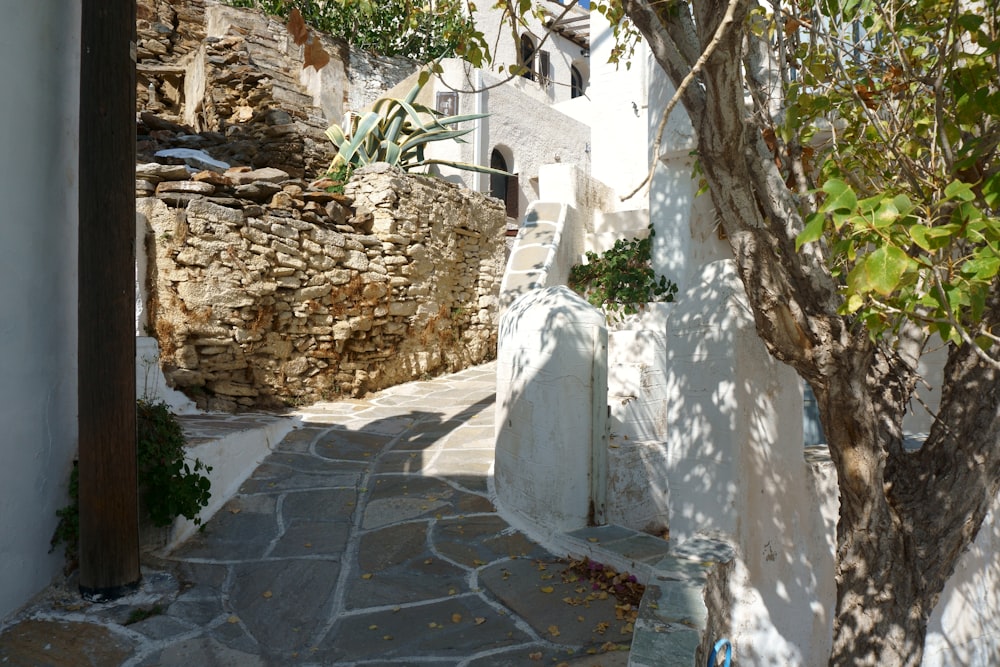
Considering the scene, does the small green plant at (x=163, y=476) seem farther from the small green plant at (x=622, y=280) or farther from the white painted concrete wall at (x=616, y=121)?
the white painted concrete wall at (x=616, y=121)

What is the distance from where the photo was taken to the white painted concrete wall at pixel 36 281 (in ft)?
9.81

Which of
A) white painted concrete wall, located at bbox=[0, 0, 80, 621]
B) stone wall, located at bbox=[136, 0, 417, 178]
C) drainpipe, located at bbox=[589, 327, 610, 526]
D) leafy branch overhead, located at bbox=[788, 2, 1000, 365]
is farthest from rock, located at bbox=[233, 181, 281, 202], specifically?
leafy branch overhead, located at bbox=[788, 2, 1000, 365]

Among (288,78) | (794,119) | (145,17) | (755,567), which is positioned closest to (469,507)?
(755,567)

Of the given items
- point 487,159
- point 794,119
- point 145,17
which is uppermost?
point 145,17

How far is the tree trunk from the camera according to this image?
2207 mm

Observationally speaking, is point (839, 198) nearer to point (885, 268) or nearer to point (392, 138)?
point (885, 268)

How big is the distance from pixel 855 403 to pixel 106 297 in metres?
3.22

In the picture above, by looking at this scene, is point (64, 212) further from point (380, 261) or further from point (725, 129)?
point (380, 261)

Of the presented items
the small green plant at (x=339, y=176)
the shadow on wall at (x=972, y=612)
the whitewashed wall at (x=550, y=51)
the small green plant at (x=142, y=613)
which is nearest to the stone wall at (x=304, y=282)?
the small green plant at (x=339, y=176)

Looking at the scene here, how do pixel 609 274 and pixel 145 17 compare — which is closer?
pixel 609 274

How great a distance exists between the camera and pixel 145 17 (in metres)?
11.9

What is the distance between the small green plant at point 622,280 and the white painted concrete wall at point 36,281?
198 inches

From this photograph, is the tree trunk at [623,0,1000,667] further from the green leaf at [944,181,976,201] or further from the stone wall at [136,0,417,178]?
the stone wall at [136,0,417,178]

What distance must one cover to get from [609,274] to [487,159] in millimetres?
6151
